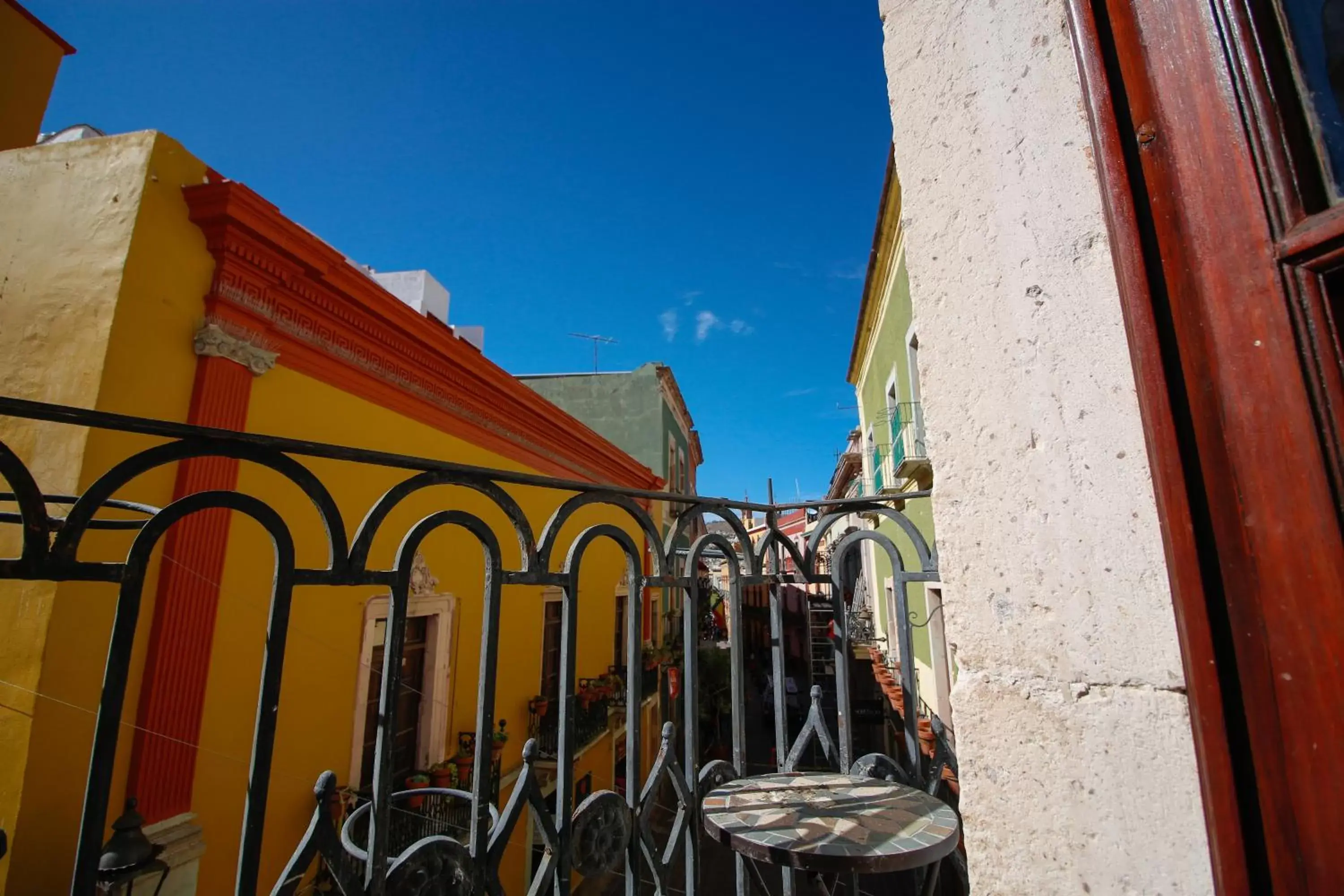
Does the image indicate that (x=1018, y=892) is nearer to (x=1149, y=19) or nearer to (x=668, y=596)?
(x=1149, y=19)

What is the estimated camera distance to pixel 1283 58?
708 mm

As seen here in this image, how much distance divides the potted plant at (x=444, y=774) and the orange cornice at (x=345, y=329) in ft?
11.2

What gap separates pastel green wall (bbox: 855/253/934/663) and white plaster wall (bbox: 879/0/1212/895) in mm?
5350

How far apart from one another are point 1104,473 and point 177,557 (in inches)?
185

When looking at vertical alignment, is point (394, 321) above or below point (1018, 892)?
above

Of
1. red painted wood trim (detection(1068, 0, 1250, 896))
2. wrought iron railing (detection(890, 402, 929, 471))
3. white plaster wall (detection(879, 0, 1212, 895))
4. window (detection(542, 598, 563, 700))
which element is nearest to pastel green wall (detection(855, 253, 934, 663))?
wrought iron railing (detection(890, 402, 929, 471))

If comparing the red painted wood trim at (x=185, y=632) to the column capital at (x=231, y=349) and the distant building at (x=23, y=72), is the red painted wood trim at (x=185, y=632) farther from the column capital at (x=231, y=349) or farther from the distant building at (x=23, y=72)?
the distant building at (x=23, y=72)

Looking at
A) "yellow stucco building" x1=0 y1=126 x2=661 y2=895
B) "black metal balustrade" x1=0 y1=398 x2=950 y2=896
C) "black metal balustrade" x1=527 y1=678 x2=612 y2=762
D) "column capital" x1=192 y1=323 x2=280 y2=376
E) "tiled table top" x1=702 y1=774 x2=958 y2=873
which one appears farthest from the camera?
"black metal balustrade" x1=527 y1=678 x2=612 y2=762

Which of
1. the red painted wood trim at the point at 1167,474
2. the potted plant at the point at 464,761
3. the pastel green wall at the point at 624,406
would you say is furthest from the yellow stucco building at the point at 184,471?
the pastel green wall at the point at 624,406

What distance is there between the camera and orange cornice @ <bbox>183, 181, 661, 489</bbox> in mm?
4227

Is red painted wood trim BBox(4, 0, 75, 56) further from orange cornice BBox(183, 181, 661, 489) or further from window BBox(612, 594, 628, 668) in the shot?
window BBox(612, 594, 628, 668)

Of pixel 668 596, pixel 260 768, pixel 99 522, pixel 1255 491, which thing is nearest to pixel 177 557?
pixel 99 522

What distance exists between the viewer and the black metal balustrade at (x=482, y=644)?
0.74m

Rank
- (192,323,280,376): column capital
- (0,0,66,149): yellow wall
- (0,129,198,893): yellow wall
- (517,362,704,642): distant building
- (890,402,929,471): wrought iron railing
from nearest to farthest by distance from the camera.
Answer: (0,129,198,893): yellow wall → (192,323,280,376): column capital → (0,0,66,149): yellow wall → (890,402,929,471): wrought iron railing → (517,362,704,642): distant building
